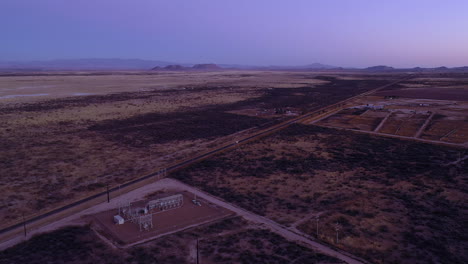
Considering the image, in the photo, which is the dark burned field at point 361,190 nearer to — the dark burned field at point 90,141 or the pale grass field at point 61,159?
the pale grass field at point 61,159

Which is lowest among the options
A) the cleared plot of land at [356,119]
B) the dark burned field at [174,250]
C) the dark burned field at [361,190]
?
the dark burned field at [174,250]

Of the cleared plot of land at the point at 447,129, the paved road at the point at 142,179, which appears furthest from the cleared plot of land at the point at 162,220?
the cleared plot of land at the point at 447,129

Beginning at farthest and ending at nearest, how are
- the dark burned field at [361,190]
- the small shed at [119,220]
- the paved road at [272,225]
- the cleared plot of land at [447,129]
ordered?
1. the cleared plot of land at [447,129]
2. the small shed at [119,220]
3. the dark burned field at [361,190]
4. the paved road at [272,225]

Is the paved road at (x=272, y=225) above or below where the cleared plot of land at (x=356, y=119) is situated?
below

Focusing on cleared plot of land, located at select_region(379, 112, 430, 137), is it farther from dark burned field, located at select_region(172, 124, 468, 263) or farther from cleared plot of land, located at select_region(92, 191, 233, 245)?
cleared plot of land, located at select_region(92, 191, 233, 245)

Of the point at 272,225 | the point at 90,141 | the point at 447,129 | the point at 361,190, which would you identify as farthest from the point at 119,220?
the point at 447,129

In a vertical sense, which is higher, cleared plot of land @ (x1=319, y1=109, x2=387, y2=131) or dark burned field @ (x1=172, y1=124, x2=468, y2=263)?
cleared plot of land @ (x1=319, y1=109, x2=387, y2=131)

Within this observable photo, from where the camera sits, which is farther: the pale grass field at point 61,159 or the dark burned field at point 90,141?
the dark burned field at point 90,141

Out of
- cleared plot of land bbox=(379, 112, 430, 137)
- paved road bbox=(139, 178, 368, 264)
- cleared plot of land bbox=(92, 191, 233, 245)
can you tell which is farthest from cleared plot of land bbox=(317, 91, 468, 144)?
cleared plot of land bbox=(92, 191, 233, 245)
